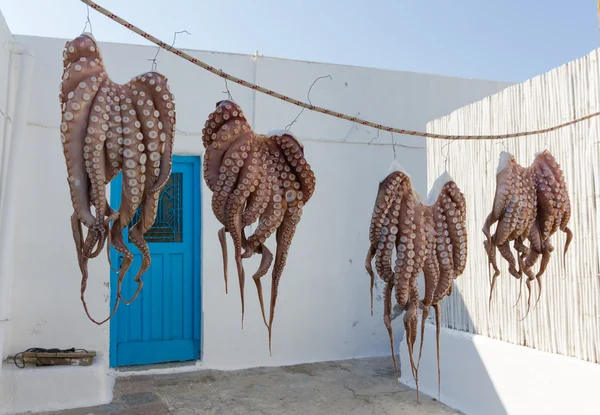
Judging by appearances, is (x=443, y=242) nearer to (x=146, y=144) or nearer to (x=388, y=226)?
(x=388, y=226)

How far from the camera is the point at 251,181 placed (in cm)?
175

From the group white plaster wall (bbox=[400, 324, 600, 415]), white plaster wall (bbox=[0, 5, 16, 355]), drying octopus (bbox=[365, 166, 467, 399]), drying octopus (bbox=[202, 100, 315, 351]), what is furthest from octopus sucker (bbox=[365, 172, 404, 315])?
white plaster wall (bbox=[0, 5, 16, 355])

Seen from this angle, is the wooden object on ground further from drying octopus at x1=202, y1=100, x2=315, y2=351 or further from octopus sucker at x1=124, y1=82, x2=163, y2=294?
octopus sucker at x1=124, y1=82, x2=163, y2=294

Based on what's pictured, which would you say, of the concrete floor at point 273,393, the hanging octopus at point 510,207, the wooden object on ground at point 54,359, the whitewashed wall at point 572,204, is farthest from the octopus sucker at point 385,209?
the wooden object on ground at point 54,359

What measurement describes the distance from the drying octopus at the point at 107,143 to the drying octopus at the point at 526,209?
151 centimetres

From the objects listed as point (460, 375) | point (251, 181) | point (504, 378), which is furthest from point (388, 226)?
point (460, 375)

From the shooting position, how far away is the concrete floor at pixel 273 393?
424 centimetres

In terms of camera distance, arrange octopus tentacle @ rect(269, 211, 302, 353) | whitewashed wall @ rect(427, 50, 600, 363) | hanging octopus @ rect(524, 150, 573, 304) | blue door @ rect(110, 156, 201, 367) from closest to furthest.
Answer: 1. octopus tentacle @ rect(269, 211, 302, 353)
2. hanging octopus @ rect(524, 150, 573, 304)
3. whitewashed wall @ rect(427, 50, 600, 363)
4. blue door @ rect(110, 156, 201, 367)

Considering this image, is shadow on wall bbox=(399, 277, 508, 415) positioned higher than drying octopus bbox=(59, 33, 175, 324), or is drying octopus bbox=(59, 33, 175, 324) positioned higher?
drying octopus bbox=(59, 33, 175, 324)

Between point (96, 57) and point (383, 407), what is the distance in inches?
146

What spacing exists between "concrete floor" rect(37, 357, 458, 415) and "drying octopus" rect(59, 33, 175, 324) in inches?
121

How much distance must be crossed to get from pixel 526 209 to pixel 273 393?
3106mm

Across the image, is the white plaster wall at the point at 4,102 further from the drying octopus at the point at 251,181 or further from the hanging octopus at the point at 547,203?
the hanging octopus at the point at 547,203

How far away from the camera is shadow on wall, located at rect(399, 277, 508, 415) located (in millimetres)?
4023
